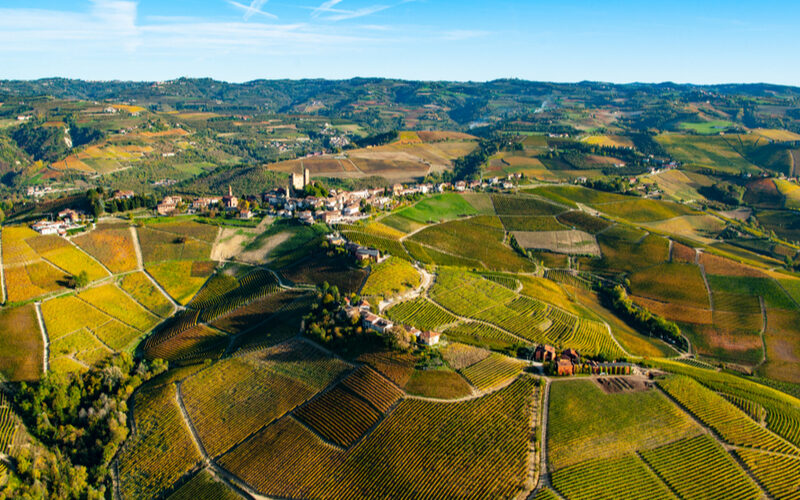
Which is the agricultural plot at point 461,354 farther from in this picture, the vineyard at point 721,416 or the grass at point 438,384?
the vineyard at point 721,416

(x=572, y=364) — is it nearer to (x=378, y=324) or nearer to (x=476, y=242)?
(x=378, y=324)

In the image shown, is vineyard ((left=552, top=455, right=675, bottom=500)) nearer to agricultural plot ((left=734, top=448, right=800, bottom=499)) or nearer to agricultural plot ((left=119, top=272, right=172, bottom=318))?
agricultural plot ((left=734, top=448, right=800, bottom=499))

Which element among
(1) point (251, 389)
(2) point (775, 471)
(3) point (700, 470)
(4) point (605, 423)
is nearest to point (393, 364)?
(1) point (251, 389)

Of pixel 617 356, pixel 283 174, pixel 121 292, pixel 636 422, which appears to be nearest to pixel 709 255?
pixel 617 356

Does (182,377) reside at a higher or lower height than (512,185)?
lower

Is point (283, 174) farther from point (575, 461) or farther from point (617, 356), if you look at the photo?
point (575, 461)

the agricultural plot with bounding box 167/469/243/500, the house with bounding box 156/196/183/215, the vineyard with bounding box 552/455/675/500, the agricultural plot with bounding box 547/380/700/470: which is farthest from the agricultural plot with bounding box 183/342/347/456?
the house with bounding box 156/196/183/215

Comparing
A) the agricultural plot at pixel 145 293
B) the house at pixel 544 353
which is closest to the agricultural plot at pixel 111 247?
the agricultural plot at pixel 145 293
